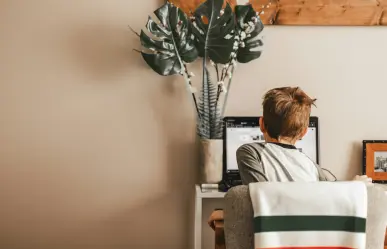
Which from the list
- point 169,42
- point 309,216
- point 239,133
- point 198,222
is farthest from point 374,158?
point 309,216

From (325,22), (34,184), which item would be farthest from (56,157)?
(325,22)

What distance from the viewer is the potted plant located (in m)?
2.59

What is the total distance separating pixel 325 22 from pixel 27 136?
5.80 ft

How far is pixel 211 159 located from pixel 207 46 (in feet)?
1.93

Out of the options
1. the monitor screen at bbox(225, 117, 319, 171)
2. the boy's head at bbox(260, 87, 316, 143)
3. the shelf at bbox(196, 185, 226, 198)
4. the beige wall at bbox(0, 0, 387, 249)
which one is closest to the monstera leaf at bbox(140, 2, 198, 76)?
the beige wall at bbox(0, 0, 387, 249)

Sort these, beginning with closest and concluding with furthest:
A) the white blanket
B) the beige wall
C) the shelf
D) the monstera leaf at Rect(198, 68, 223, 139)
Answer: the white blanket
the shelf
the monstera leaf at Rect(198, 68, 223, 139)
the beige wall

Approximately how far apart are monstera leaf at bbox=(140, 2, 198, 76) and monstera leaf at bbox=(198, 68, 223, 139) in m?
0.18

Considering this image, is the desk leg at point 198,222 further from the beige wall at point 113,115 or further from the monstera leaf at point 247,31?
the monstera leaf at point 247,31

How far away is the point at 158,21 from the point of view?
2.76m

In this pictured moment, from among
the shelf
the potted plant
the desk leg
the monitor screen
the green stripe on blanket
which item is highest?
the potted plant

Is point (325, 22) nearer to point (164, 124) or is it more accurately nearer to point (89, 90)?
point (164, 124)

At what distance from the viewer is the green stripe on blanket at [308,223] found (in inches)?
55.2

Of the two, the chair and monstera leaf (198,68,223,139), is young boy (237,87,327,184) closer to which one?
the chair

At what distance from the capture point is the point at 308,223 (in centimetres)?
141
